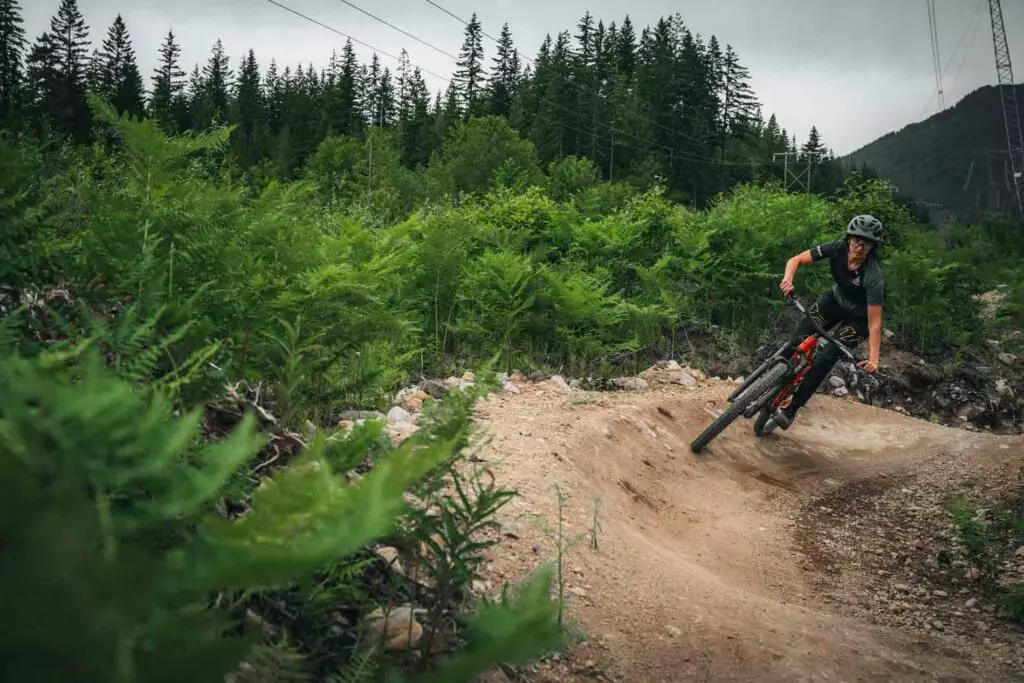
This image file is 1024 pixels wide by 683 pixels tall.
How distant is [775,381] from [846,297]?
1134 mm

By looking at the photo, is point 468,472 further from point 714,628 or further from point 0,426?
point 0,426

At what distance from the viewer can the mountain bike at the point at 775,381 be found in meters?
7.28

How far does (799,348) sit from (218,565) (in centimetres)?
745

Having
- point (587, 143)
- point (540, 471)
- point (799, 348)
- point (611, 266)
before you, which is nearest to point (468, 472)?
point (540, 471)

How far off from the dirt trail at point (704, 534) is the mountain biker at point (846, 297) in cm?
107

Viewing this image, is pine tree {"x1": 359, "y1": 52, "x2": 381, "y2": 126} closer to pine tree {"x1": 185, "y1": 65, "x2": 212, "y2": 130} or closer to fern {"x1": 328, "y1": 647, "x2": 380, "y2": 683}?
pine tree {"x1": 185, "y1": 65, "x2": 212, "y2": 130}

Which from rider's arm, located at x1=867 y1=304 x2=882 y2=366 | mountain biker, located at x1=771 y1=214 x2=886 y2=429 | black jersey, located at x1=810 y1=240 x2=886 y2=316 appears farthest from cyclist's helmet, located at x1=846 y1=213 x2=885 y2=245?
rider's arm, located at x1=867 y1=304 x2=882 y2=366

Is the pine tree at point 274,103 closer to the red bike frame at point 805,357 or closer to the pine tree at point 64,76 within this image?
the pine tree at point 64,76

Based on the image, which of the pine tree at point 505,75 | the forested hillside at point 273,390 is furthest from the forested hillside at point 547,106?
the forested hillside at point 273,390

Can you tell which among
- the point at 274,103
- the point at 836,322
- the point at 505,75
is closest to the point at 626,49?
the point at 505,75

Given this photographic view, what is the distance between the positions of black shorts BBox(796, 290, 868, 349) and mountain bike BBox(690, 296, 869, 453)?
0.09 m

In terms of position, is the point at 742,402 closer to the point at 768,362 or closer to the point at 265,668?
the point at 768,362

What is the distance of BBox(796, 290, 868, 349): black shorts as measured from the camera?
7582mm

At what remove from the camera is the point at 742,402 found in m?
7.26
